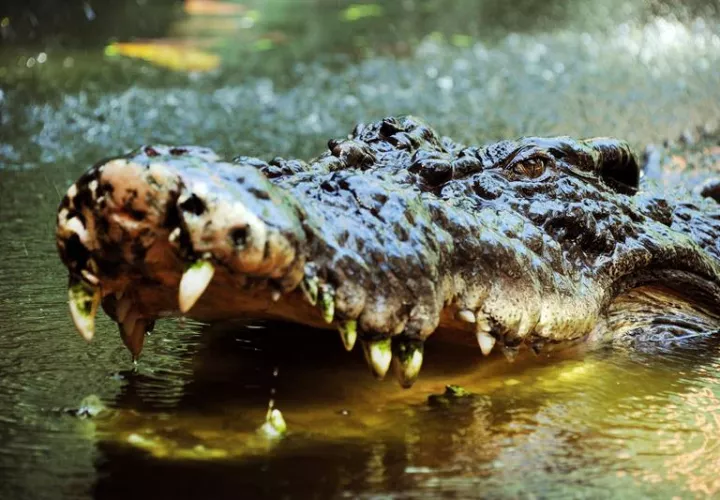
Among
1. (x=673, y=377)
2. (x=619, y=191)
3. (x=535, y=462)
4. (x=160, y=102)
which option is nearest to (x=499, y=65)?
(x=160, y=102)

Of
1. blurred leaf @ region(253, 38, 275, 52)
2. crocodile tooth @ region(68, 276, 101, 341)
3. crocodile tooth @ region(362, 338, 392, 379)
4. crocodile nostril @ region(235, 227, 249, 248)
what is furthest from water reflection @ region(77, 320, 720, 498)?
blurred leaf @ region(253, 38, 275, 52)

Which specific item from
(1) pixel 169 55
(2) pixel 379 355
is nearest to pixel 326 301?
(2) pixel 379 355

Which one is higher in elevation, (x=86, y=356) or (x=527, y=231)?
(x=527, y=231)

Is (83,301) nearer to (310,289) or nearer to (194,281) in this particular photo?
(194,281)

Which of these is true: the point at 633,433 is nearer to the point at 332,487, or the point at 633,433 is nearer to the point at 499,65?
the point at 332,487

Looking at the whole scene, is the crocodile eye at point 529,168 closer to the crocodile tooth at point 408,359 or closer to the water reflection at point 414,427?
the water reflection at point 414,427
